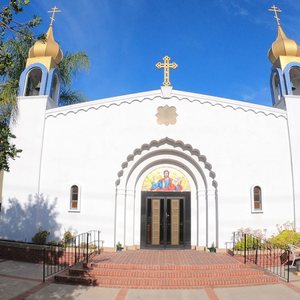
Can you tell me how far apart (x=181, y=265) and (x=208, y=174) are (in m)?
4.92

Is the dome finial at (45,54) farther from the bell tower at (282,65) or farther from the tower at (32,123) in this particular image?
the bell tower at (282,65)

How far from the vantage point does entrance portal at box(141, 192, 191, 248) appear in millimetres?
14125

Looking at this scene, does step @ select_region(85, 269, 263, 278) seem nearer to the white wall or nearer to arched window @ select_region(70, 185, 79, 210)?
the white wall

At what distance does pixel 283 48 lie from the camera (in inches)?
606

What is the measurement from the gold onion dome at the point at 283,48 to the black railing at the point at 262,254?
29.5ft

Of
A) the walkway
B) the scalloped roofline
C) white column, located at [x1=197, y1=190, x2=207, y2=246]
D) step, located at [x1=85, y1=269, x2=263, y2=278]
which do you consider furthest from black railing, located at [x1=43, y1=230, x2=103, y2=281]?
the scalloped roofline

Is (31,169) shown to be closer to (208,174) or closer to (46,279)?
(46,279)

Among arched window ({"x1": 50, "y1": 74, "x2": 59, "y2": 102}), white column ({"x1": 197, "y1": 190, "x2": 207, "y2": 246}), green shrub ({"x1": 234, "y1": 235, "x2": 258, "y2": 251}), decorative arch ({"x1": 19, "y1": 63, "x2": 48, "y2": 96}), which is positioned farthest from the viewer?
arched window ({"x1": 50, "y1": 74, "x2": 59, "y2": 102})

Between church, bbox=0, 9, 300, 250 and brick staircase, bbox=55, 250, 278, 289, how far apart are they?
280cm

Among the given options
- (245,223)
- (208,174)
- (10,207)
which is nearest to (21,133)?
(10,207)

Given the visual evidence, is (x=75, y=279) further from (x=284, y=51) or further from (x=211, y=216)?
(x=284, y=51)

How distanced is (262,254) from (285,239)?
116 centimetres

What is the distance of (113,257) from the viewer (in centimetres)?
1147

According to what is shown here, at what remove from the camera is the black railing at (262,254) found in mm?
10813
